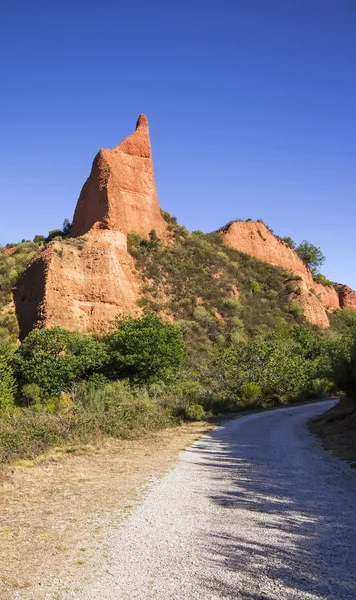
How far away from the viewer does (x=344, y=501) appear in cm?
627

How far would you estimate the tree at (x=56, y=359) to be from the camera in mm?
25109

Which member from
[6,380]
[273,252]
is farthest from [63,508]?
[273,252]

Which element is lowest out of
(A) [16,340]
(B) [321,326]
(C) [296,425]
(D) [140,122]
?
(C) [296,425]

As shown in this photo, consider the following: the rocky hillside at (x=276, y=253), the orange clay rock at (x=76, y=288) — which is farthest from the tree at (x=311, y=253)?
the orange clay rock at (x=76, y=288)

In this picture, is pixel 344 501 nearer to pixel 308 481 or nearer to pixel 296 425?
pixel 308 481

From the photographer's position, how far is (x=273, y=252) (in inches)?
Result: 2477

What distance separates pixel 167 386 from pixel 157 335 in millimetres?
3213

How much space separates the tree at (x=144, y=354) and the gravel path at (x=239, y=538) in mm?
16442

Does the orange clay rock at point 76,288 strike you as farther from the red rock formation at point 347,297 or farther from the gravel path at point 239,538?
the red rock formation at point 347,297

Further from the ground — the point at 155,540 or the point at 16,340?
the point at 16,340

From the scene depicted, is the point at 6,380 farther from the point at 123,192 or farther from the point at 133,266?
the point at 123,192

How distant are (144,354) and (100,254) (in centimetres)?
1457

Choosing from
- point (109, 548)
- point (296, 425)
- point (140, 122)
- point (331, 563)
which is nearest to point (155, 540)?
point (109, 548)

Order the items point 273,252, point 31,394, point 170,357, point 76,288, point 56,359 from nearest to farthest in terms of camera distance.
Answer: point 31,394, point 56,359, point 170,357, point 76,288, point 273,252
